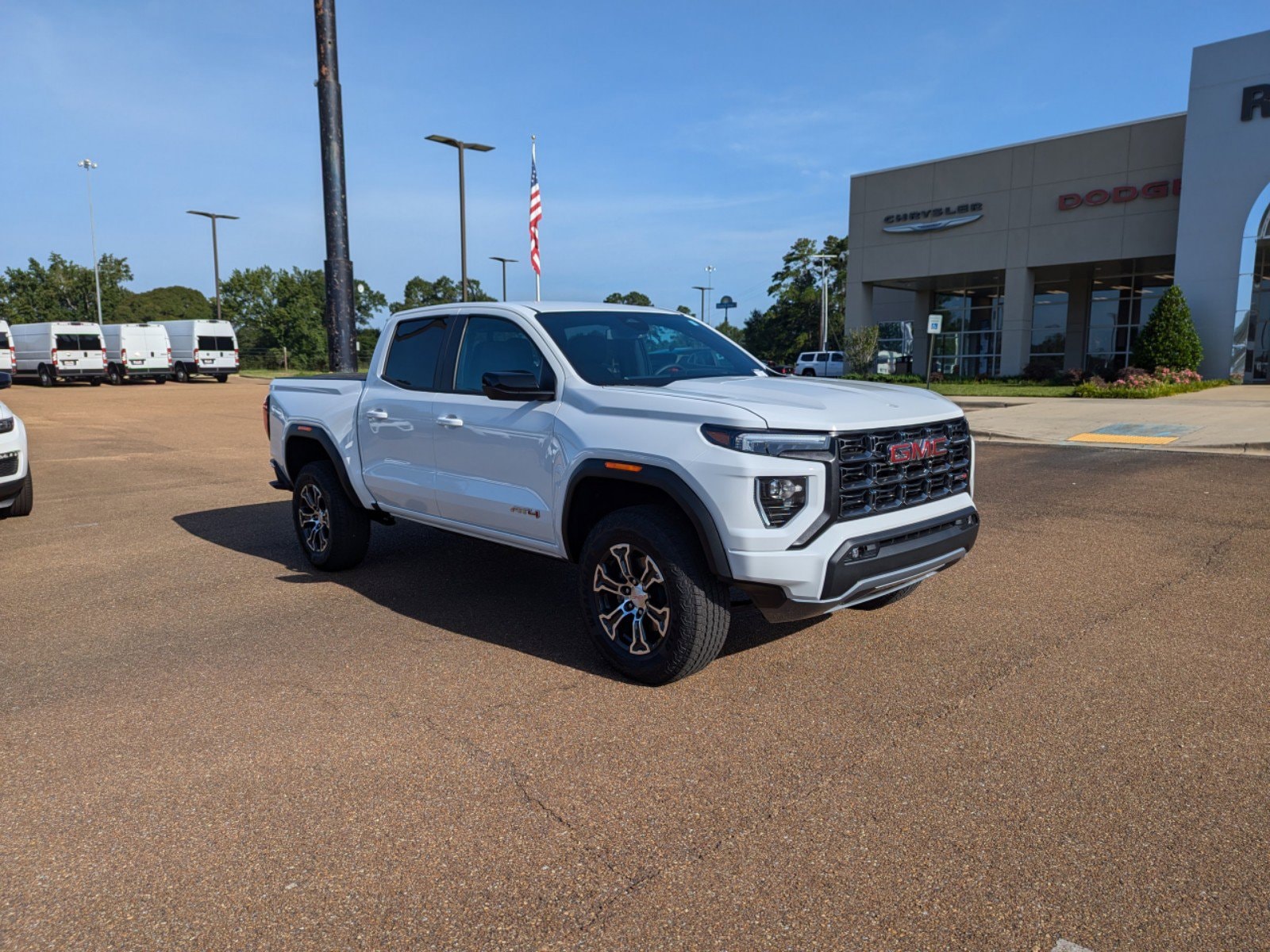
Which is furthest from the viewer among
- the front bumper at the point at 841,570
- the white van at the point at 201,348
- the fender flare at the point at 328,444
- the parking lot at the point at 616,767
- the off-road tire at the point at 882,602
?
the white van at the point at 201,348

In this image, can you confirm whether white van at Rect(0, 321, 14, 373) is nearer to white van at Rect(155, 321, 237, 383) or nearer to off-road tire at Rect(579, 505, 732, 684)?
white van at Rect(155, 321, 237, 383)

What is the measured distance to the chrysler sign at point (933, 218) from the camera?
111ft

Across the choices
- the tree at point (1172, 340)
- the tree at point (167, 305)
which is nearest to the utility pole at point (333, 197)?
the tree at point (1172, 340)

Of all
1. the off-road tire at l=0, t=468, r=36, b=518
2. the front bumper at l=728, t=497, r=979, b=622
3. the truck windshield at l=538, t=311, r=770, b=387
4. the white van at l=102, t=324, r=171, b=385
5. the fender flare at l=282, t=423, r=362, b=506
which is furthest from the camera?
the white van at l=102, t=324, r=171, b=385

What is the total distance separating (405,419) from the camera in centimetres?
573

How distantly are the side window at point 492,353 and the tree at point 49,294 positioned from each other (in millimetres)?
76972

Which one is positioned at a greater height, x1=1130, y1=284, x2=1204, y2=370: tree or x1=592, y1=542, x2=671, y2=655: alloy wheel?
x1=1130, y1=284, x2=1204, y2=370: tree

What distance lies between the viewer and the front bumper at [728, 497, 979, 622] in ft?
12.8

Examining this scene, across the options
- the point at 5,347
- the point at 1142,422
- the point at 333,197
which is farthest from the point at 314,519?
the point at 5,347

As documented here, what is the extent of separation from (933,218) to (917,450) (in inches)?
1311

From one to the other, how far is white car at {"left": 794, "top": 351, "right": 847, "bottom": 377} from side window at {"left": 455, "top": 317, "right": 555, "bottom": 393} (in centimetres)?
3790

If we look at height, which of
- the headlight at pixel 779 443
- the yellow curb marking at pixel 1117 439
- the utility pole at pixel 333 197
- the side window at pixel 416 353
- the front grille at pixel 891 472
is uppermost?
the utility pole at pixel 333 197

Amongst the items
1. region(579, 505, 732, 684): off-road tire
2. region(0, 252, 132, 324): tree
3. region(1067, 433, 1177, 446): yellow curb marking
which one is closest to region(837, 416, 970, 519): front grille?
region(579, 505, 732, 684): off-road tire

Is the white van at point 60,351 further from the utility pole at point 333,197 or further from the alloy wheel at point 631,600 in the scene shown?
the alloy wheel at point 631,600
